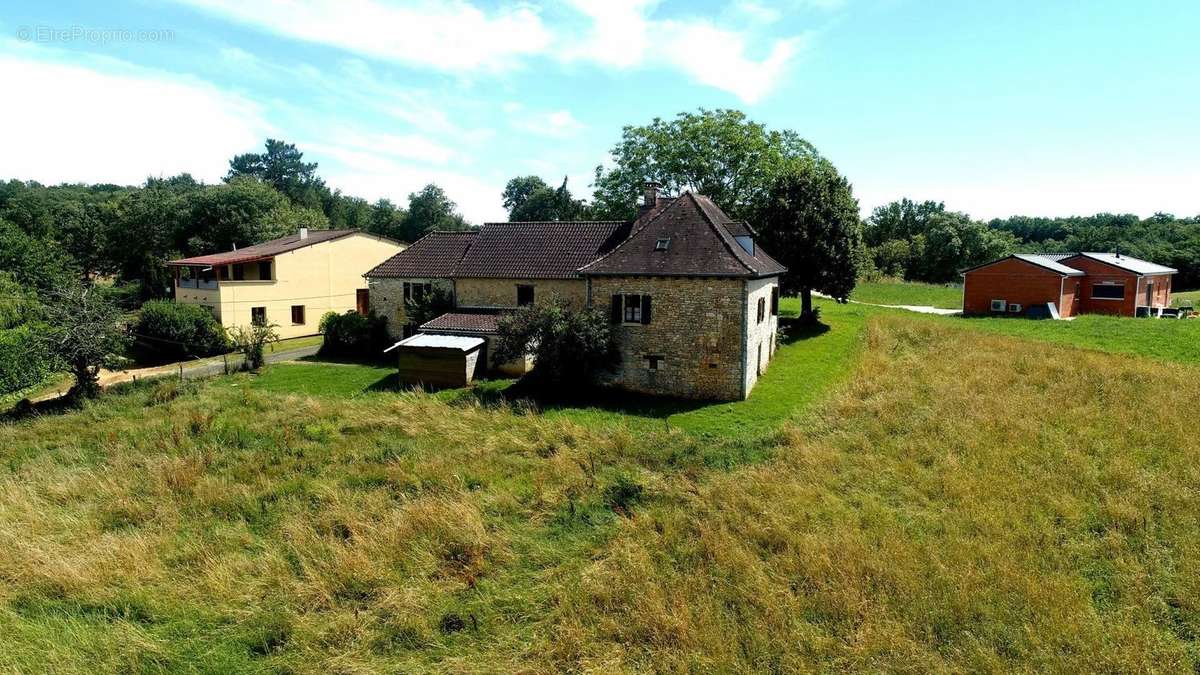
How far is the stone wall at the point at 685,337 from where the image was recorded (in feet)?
73.4

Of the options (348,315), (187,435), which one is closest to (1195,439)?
(187,435)

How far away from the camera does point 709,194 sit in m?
45.8

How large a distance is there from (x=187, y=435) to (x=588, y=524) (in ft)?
46.7

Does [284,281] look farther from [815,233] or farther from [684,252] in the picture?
[815,233]

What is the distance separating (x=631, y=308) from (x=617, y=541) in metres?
12.3

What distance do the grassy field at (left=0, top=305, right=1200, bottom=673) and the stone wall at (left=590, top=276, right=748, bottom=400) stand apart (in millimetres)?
3572

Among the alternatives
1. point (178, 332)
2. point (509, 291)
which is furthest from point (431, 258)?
point (178, 332)

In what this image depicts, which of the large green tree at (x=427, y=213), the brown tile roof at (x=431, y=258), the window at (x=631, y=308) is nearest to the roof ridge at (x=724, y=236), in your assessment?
the window at (x=631, y=308)

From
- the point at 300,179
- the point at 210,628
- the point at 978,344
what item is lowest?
the point at 210,628

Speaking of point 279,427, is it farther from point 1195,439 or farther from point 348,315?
point 1195,439

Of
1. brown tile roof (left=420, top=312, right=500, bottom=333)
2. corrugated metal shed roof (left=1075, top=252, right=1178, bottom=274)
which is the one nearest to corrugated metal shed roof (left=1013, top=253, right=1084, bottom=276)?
corrugated metal shed roof (left=1075, top=252, right=1178, bottom=274)

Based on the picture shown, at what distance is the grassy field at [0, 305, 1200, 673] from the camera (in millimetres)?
9477

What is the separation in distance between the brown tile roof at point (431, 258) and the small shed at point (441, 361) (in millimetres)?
5948

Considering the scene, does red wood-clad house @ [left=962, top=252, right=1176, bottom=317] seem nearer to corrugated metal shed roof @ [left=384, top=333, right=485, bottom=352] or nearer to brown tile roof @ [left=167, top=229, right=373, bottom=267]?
corrugated metal shed roof @ [left=384, top=333, right=485, bottom=352]
